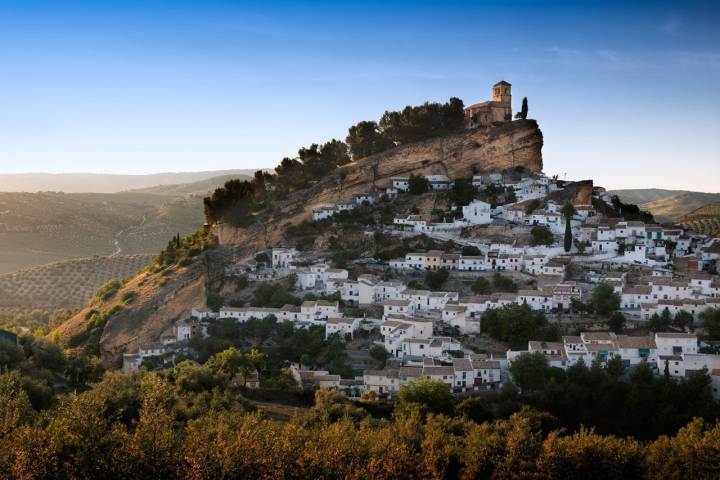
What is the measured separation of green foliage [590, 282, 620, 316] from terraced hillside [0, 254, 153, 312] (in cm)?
3215

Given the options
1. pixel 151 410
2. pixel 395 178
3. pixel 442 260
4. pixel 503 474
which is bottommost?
pixel 503 474

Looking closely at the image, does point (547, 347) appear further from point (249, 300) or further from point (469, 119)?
point (469, 119)

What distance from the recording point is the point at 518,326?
27.0m

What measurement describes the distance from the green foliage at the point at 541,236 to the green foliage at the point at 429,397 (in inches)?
494

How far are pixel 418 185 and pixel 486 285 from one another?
10116mm

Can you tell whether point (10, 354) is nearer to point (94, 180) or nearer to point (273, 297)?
point (273, 297)

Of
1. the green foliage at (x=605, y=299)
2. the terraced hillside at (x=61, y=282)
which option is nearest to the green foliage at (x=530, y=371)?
the green foliage at (x=605, y=299)

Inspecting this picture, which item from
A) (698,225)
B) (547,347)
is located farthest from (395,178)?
(698,225)

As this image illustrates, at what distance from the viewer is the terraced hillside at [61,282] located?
46.2m

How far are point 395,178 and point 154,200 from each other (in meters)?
61.1

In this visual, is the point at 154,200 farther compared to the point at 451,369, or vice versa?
the point at 154,200

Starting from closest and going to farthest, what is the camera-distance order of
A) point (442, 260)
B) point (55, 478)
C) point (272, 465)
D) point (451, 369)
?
point (55, 478), point (272, 465), point (451, 369), point (442, 260)

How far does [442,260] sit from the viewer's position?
110ft

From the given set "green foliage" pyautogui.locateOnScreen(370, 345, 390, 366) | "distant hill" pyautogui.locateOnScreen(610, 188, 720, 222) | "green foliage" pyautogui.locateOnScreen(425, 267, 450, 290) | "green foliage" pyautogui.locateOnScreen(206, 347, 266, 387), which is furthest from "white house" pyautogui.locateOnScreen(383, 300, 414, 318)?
"distant hill" pyautogui.locateOnScreen(610, 188, 720, 222)
